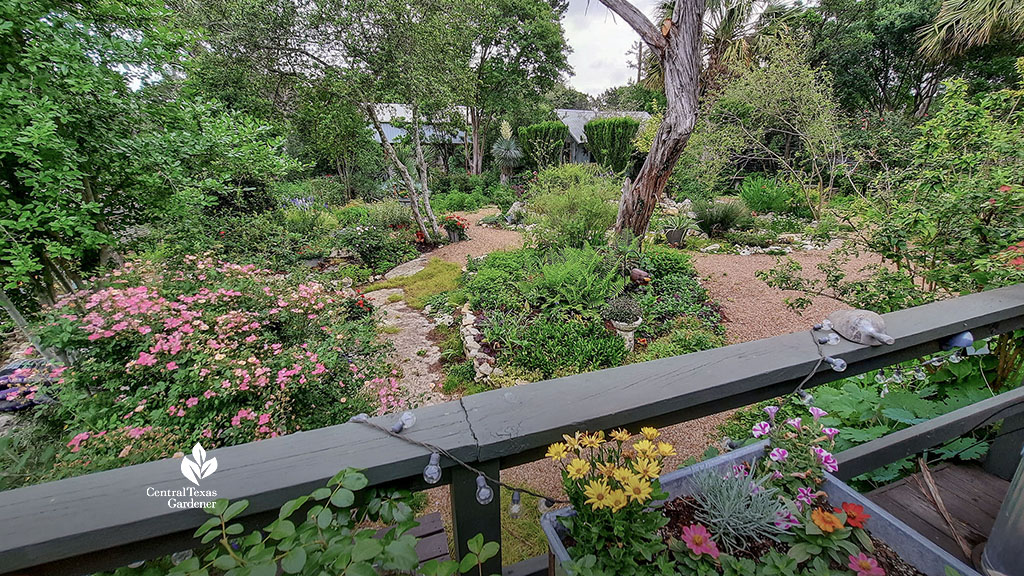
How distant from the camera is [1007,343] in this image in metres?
1.49

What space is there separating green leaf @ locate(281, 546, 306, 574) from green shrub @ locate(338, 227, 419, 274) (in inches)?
250

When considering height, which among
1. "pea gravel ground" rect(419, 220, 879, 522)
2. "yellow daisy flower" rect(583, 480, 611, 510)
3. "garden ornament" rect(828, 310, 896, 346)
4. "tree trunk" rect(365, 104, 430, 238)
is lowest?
"pea gravel ground" rect(419, 220, 879, 522)

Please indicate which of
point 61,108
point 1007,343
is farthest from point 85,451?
point 1007,343

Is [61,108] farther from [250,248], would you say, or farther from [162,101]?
[250,248]

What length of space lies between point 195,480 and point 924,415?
2.14 m

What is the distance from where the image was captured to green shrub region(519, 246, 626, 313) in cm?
398

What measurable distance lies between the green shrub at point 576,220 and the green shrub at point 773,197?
5.05 m

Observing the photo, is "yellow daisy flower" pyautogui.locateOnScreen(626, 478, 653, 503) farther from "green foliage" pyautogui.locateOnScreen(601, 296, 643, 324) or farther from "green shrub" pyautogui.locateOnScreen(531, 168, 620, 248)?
"green shrub" pyautogui.locateOnScreen(531, 168, 620, 248)

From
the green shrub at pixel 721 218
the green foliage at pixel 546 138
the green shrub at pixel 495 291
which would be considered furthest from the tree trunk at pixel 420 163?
the green foliage at pixel 546 138

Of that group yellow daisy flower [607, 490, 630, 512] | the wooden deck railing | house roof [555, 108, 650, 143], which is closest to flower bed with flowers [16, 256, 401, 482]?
the wooden deck railing

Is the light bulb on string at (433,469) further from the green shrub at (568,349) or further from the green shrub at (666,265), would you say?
the green shrub at (666,265)

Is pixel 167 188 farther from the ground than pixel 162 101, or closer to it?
closer to it

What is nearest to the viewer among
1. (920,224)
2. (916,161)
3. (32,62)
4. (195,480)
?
(195,480)

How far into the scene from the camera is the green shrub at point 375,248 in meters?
6.73
